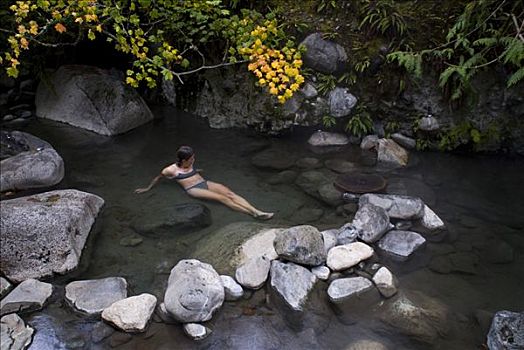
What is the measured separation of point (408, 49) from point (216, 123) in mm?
3855

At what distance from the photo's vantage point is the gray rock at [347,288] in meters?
4.87

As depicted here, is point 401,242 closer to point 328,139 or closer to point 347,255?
point 347,255

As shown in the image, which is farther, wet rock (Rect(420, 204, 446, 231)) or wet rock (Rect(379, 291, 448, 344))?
wet rock (Rect(420, 204, 446, 231))

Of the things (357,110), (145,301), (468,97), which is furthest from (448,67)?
(145,301)

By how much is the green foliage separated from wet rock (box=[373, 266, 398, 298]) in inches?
145

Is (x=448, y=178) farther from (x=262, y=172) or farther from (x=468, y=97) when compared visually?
(x=262, y=172)

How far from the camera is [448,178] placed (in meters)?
7.26

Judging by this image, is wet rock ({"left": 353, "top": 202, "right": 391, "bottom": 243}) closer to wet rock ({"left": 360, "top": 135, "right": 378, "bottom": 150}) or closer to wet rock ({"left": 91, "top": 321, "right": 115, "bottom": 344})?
wet rock ({"left": 360, "top": 135, "right": 378, "bottom": 150})

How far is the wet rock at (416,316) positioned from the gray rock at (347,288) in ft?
0.92

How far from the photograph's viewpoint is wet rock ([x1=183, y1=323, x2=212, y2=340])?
4.45 meters

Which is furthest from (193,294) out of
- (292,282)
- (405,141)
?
(405,141)

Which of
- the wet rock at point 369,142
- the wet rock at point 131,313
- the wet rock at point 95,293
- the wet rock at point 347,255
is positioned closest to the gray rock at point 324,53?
the wet rock at point 369,142

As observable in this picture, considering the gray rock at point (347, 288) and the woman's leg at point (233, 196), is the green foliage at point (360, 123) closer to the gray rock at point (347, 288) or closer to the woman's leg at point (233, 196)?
the woman's leg at point (233, 196)

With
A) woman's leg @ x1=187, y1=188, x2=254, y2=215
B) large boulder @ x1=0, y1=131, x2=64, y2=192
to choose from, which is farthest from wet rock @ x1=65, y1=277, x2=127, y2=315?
large boulder @ x1=0, y1=131, x2=64, y2=192
